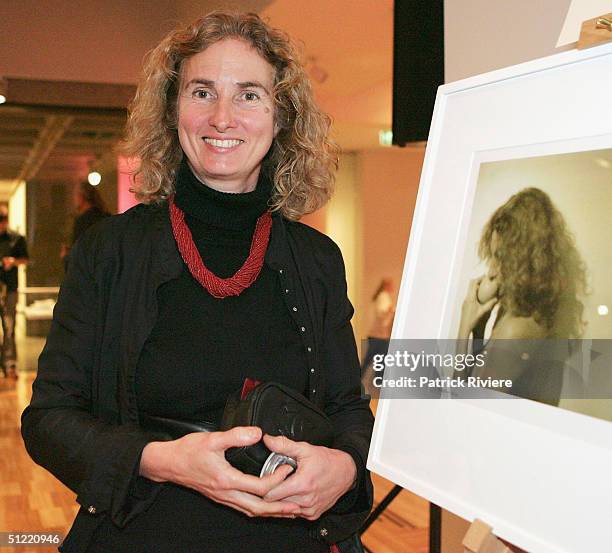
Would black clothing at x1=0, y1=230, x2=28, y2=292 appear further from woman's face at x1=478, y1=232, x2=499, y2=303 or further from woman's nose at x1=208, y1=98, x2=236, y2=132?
woman's face at x1=478, y1=232, x2=499, y2=303

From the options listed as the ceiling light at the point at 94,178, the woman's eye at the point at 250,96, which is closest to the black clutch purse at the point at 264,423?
the woman's eye at the point at 250,96

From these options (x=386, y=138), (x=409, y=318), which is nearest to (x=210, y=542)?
(x=409, y=318)

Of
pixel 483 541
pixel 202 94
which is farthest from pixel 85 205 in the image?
pixel 483 541

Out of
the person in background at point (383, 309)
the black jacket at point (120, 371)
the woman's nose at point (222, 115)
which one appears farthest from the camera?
the person in background at point (383, 309)

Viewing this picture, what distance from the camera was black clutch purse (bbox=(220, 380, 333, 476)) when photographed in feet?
3.49

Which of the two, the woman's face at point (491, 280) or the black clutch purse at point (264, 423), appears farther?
the black clutch purse at point (264, 423)

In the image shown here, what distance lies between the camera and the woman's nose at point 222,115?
Result: 4.19ft

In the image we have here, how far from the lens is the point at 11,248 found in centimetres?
579

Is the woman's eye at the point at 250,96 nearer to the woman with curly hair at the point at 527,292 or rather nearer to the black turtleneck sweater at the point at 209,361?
the black turtleneck sweater at the point at 209,361

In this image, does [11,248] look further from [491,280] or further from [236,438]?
[491,280]

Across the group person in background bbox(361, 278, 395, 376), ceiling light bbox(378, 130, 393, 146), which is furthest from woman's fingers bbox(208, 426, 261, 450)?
person in background bbox(361, 278, 395, 376)

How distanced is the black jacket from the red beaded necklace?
0.02 m

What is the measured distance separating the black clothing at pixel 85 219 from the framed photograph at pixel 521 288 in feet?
16.9

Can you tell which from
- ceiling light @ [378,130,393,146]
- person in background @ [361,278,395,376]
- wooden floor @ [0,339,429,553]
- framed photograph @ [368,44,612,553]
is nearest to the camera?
framed photograph @ [368,44,612,553]
